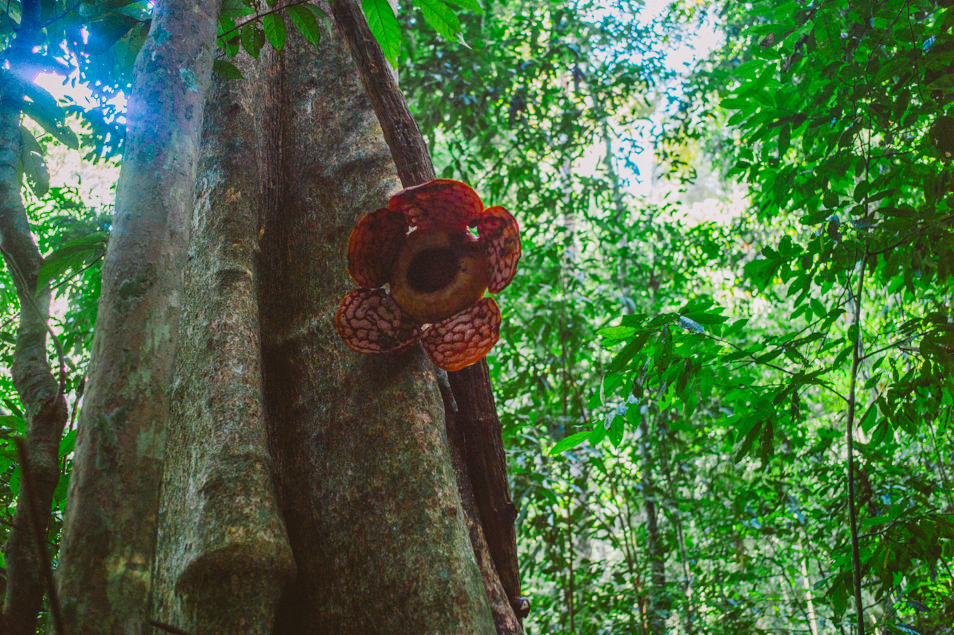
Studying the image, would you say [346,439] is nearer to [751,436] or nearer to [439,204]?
[439,204]

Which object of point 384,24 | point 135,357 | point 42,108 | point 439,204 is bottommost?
point 135,357

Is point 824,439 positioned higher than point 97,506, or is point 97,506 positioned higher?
point 824,439

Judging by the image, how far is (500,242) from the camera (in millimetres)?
1561

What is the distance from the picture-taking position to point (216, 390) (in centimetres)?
139

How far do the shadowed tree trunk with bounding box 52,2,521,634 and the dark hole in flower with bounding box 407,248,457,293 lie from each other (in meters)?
0.18

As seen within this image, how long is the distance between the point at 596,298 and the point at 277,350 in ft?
11.4

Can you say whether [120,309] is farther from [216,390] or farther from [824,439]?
[824,439]

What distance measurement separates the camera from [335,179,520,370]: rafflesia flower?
1.51 metres

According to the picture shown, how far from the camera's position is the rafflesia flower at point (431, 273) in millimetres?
1506

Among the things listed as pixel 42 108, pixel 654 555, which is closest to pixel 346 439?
pixel 42 108

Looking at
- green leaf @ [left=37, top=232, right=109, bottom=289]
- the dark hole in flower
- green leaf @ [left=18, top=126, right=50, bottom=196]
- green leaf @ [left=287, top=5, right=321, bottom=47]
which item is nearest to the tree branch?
the dark hole in flower

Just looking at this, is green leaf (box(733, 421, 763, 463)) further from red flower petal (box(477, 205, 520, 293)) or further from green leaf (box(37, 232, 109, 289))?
green leaf (box(37, 232, 109, 289))

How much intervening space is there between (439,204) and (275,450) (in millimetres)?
698

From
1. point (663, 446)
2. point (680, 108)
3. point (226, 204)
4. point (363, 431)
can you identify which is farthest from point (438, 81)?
point (363, 431)
